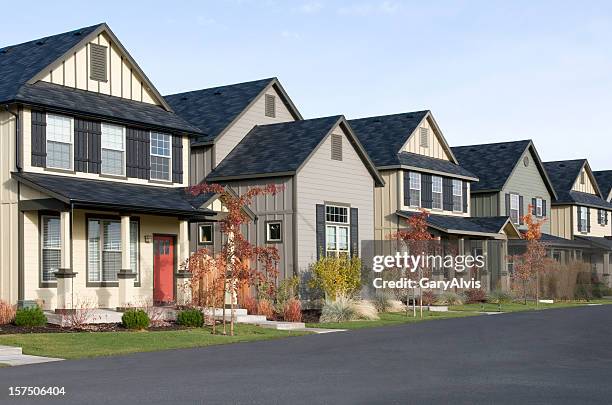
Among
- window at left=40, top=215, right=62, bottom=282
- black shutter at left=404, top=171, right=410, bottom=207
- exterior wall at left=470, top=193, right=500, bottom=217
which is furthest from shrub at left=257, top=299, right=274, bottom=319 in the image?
exterior wall at left=470, top=193, right=500, bottom=217

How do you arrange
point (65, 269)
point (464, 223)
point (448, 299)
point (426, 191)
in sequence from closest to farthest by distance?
1. point (65, 269)
2. point (448, 299)
3. point (426, 191)
4. point (464, 223)

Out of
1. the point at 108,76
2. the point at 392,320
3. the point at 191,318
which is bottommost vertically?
the point at 392,320

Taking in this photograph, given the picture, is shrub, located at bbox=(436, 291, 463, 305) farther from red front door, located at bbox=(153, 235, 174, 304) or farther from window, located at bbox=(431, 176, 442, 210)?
red front door, located at bbox=(153, 235, 174, 304)

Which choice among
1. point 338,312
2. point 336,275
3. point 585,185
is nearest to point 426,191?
point 336,275

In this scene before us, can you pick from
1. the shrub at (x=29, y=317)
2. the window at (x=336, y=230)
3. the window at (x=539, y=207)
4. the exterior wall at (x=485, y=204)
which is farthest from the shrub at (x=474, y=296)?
the shrub at (x=29, y=317)

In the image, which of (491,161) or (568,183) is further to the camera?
(568,183)

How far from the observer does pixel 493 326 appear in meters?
27.5

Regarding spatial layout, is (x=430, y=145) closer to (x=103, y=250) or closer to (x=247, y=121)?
(x=247, y=121)

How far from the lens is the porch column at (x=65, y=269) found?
1000 inches

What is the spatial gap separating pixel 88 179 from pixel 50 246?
8.27ft

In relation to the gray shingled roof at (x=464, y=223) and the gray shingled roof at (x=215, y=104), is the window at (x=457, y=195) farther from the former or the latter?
the gray shingled roof at (x=215, y=104)

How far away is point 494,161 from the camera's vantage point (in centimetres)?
5625

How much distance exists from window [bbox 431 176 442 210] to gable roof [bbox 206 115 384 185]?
24.3 feet

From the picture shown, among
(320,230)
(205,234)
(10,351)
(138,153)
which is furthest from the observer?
(205,234)
